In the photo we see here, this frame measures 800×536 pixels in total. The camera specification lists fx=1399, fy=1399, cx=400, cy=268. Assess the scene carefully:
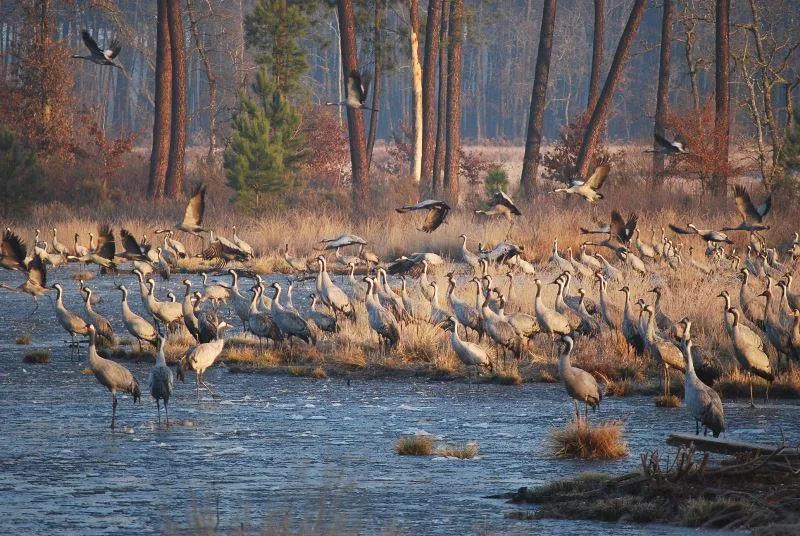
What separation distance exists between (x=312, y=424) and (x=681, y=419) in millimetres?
3549

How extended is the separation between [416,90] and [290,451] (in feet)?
123

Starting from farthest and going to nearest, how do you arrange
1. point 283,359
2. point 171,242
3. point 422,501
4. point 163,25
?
point 163,25
point 171,242
point 283,359
point 422,501


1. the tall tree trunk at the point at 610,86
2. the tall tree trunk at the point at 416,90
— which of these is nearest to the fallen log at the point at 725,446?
the tall tree trunk at the point at 610,86

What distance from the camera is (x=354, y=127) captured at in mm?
38375

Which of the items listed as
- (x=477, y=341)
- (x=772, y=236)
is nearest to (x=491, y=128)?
(x=772, y=236)

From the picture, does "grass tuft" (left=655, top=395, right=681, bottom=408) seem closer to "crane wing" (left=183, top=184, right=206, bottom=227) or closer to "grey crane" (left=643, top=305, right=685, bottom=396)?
"grey crane" (left=643, top=305, right=685, bottom=396)

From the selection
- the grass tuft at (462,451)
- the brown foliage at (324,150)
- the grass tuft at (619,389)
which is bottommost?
the grass tuft at (462,451)

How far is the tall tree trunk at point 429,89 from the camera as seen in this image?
43688 mm

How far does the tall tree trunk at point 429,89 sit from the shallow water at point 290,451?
26504 mm

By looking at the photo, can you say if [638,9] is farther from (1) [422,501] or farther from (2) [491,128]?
(2) [491,128]

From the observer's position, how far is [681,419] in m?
13.5

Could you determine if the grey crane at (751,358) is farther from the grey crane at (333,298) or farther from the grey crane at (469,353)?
the grey crane at (333,298)

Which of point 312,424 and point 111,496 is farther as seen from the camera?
point 312,424

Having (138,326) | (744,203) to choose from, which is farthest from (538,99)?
(138,326)
